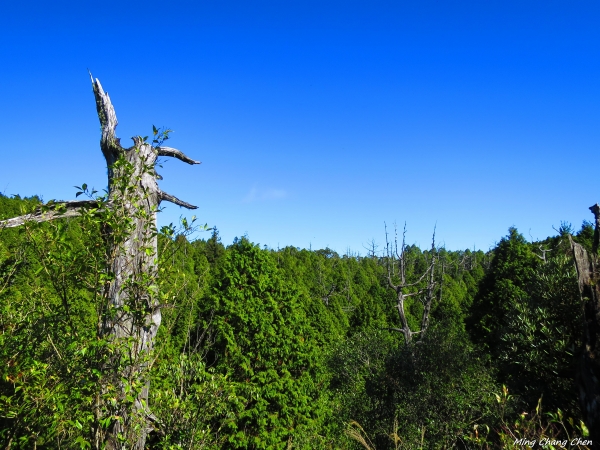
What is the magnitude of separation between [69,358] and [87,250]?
93 cm

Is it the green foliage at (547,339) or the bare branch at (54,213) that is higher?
the bare branch at (54,213)

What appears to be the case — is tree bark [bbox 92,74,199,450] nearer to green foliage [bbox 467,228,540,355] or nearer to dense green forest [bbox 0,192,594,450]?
dense green forest [bbox 0,192,594,450]

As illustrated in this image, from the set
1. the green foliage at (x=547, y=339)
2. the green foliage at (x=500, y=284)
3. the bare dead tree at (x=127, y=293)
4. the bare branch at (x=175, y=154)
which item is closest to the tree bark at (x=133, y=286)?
the bare dead tree at (x=127, y=293)

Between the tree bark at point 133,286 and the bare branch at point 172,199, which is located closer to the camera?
the tree bark at point 133,286

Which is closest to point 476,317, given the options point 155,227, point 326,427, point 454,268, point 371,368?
point 371,368

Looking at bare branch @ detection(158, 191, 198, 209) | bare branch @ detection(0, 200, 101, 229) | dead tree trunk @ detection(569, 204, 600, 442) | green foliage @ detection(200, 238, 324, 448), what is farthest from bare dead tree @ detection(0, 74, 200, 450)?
green foliage @ detection(200, 238, 324, 448)

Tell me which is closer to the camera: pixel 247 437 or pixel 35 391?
pixel 35 391

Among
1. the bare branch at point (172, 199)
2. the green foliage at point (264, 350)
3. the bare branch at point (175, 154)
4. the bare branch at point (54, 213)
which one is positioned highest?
the bare branch at point (175, 154)

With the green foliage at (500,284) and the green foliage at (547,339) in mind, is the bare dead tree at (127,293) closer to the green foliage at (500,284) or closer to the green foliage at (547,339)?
the green foliage at (547,339)

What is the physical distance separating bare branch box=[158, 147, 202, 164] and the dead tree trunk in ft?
16.1

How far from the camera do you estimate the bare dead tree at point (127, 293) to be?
→ 146 inches

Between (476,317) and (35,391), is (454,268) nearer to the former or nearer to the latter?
(476,317)

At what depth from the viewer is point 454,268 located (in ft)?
254

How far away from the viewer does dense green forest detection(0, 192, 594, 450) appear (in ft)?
12.6
